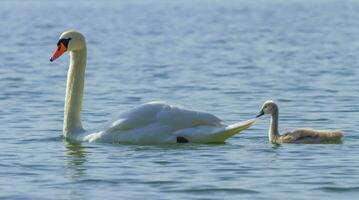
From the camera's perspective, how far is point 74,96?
16.1m

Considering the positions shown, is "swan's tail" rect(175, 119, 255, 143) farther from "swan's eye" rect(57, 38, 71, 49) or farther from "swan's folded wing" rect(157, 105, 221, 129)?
"swan's eye" rect(57, 38, 71, 49)

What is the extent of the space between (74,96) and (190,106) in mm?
3933

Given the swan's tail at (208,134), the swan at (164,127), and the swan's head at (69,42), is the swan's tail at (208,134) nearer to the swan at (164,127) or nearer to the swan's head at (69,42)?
the swan at (164,127)

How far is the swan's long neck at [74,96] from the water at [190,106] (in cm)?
29

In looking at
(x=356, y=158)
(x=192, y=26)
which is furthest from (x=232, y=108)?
(x=192, y=26)

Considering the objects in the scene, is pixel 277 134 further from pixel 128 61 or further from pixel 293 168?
pixel 128 61

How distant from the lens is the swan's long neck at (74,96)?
52.0 feet

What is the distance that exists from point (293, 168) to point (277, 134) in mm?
2122

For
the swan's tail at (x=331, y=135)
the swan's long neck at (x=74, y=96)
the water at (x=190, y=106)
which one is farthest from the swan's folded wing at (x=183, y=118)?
the swan's long neck at (x=74, y=96)

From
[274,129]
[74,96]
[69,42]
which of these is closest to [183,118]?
[274,129]

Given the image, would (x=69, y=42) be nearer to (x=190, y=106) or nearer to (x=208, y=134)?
(x=208, y=134)

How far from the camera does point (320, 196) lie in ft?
38.7

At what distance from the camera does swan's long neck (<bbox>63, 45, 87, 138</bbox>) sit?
15.8 m

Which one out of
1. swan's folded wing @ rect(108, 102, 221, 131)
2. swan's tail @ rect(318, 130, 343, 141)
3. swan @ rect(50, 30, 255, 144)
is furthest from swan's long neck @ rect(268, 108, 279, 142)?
swan's folded wing @ rect(108, 102, 221, 131)
